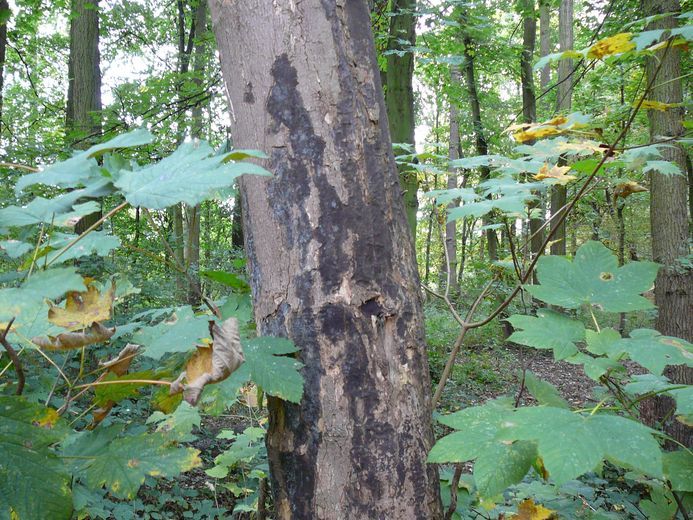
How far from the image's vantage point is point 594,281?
117 cm

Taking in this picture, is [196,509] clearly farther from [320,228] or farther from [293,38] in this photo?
[293,38]

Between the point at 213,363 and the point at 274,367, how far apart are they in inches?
8.8

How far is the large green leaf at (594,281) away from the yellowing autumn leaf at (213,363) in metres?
0.70

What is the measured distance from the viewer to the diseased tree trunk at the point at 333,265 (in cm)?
104

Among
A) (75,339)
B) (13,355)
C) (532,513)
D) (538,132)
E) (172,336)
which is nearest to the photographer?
(13,355)

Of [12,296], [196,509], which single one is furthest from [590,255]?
[196,509]

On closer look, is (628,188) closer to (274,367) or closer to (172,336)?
(274,367)

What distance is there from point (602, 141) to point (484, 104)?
10.2 meters

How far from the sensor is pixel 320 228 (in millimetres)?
1084

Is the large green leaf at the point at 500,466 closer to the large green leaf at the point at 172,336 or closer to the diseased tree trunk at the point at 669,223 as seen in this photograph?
the large green leaf at the point at 172,336

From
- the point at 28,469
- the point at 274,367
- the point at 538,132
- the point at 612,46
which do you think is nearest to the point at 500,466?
the point at 274,367

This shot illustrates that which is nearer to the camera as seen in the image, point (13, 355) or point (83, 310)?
point (13, 355)

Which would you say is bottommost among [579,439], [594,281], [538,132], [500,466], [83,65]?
[500,466]

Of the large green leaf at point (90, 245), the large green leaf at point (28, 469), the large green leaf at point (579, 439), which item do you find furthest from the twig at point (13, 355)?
the large green leaf at point (579, 439)
